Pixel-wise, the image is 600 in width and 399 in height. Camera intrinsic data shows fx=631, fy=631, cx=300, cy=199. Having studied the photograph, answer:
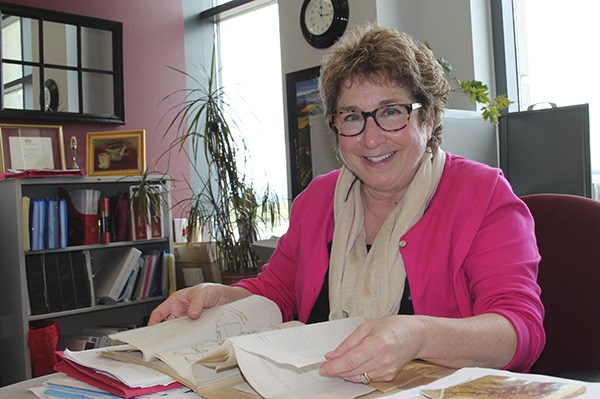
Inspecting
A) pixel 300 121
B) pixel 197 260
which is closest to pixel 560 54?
pixel 300 121

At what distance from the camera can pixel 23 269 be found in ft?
10.7

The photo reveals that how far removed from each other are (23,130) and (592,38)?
3399 millimetres

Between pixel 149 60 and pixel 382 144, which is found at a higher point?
pixel 149 60

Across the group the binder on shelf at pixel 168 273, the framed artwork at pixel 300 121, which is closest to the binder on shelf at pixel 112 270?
the binder on shelf at pixel 168 273

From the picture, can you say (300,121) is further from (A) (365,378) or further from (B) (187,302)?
(A) (365,378)

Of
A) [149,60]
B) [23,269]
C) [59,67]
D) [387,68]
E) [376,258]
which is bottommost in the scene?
[23,269]

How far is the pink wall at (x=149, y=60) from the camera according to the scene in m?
4.75

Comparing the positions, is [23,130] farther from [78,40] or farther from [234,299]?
[234,299]

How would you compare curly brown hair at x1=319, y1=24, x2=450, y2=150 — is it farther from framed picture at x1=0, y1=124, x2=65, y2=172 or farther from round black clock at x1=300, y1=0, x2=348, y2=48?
framed picture at x1=0, y1=124, x2=65, y2=172

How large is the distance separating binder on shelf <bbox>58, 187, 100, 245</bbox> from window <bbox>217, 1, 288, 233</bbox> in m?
1.26

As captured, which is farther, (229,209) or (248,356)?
(229,209)

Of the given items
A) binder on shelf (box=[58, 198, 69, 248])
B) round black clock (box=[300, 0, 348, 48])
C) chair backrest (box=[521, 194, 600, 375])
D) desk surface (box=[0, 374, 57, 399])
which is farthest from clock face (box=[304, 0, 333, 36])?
desk surface (box=[0, 374, 57, 399])

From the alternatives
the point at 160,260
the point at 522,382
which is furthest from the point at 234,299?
the point at 160,260

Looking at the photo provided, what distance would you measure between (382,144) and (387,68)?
164 millimetres
